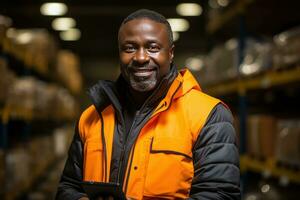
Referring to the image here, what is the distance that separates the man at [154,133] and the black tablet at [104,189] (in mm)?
89

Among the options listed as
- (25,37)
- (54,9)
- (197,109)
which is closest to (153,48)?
(197,109)

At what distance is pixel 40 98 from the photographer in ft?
24.0

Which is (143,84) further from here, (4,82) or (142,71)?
(4,82)

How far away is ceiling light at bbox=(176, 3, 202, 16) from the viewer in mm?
13154

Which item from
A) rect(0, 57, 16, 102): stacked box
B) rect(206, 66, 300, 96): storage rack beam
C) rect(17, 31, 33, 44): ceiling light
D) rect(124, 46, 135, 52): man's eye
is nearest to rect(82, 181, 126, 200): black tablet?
rect(124, 46, 135, 52): man's eye

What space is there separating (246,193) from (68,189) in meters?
3.13

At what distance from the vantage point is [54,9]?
523 inches

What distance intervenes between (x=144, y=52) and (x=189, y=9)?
11.7 m

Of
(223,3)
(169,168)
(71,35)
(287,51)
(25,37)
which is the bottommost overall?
(169,168)

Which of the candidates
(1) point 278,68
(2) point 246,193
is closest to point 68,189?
(1) point 278,68

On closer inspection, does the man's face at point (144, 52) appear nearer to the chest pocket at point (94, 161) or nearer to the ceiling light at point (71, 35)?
the chest pocket at point (94, 161)

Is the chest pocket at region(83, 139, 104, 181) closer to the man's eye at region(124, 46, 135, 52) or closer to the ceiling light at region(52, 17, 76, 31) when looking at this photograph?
the man's eye at region(124, 46, 135, 52)

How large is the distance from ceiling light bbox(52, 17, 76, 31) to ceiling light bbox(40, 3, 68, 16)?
0.82m

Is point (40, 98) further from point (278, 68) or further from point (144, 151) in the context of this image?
point (144, 151)
